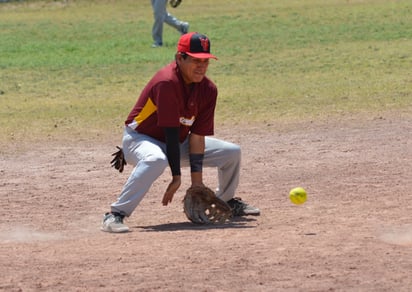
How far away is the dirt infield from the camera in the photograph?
20.9ft

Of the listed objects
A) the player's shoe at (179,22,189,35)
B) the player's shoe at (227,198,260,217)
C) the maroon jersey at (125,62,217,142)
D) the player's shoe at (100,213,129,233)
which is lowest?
the player's shoe at (179,22,189,35)

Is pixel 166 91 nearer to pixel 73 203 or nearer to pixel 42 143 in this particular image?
pixel 73 203

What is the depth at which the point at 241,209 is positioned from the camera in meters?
8.58

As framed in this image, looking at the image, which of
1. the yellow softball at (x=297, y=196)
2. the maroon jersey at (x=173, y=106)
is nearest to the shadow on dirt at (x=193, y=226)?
the yellow softball at (x=297, y=196)

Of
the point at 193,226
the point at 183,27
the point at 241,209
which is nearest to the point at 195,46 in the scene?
the point at 193,226

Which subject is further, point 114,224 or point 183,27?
point 183,27

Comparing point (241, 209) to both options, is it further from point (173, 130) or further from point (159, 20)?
point (159, 20)

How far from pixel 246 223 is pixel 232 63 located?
1017cm

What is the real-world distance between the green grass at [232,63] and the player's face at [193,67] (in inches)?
190

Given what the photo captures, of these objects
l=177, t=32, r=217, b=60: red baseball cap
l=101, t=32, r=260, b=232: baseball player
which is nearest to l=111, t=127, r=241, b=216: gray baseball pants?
l=101, t=32, r=260, b=232: baseball player

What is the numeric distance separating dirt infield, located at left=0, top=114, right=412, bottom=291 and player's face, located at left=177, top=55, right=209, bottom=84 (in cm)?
112

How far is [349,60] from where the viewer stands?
58.6 feet

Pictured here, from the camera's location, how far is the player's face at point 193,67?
7824 millimetres

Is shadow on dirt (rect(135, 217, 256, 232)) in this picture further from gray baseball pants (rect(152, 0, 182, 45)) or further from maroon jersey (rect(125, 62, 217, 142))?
gray baseball pants (rect(152, 0, 182, 45))
